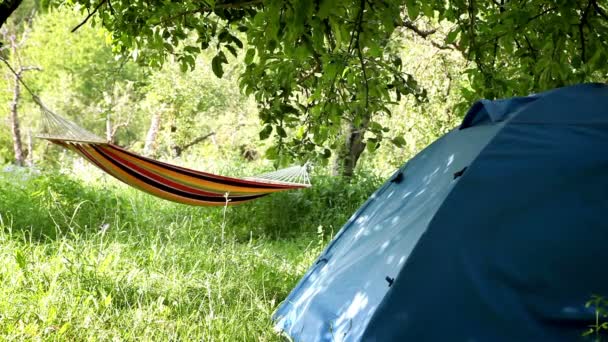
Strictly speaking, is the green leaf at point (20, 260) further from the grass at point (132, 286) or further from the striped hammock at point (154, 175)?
the striped hammock at point (154, 175)

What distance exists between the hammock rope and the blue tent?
1.74 metres

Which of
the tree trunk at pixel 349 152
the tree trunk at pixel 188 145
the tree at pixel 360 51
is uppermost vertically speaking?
the tree at pixel 360 51

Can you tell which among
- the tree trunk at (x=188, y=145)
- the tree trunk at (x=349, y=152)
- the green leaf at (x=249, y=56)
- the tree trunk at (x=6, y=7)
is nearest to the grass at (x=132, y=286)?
the green leaf at (x=249, y=56)

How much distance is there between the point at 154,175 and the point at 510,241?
7.62ft

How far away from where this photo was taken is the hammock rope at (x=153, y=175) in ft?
11.4

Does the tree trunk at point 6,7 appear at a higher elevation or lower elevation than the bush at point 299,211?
higher

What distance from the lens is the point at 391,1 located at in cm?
218

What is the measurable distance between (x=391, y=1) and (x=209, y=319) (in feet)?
3.76

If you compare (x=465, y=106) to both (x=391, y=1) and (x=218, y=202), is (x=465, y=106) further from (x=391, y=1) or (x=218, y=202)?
(x=218, y=202)

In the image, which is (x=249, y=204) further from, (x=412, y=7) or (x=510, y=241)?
(x=510, y=241)

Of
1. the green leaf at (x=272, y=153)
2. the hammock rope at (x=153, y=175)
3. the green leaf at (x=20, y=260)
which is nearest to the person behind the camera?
the green leaf at (x=20, y=260)

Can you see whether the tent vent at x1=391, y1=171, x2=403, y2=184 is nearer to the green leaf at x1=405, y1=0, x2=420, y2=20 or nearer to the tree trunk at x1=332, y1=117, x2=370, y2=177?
the green leaf at x1=405, y1=0, x2=420, y2=20

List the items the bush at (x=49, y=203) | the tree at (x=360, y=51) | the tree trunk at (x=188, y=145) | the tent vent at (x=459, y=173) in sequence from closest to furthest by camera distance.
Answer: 1. the tent vent at (x=459, y=173)
2. the tree at (x=360, y=51)
3. the bush at (x=49, y=203)
4. the tree trunk at (x=188, y=145)

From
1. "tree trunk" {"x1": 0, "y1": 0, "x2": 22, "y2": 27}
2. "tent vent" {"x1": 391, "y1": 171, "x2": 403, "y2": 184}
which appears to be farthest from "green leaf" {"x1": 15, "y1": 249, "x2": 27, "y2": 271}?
"tent vent" {"x1": 391, "y1": 171, "x2": 403, "y2": 184}
